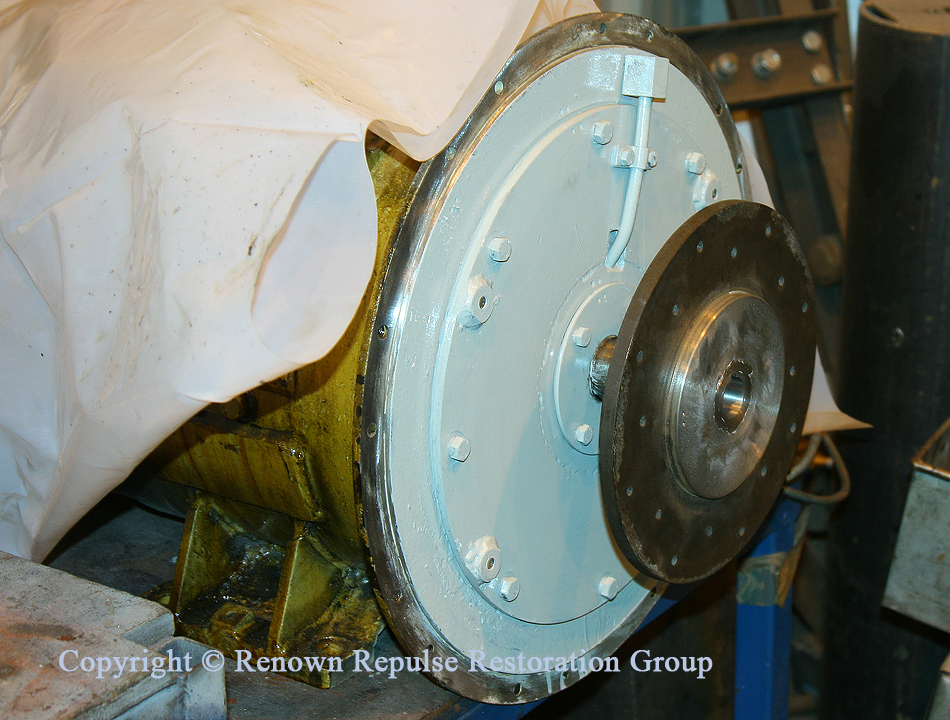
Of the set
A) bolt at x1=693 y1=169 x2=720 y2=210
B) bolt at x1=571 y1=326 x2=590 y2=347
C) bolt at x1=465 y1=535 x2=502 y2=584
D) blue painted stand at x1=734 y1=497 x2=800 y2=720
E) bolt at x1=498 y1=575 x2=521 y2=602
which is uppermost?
bolt at x1=693 y1=169 x2=720 y2=210

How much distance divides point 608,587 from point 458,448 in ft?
1.03

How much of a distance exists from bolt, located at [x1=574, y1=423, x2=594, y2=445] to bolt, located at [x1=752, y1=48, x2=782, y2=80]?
143cm

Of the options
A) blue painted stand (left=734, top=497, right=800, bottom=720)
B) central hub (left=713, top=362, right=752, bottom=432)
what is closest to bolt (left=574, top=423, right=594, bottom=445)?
central hub (left=713, top=362, right=752, bottom=432)

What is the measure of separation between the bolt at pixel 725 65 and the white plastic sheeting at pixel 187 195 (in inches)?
52.8

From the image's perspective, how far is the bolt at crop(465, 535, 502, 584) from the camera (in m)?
0.81

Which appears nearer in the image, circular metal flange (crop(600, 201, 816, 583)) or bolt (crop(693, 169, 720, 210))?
circular metal flange (crop(600, 201, 816, 583))

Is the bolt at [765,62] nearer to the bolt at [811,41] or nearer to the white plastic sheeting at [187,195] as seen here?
the bolt at [811,41]

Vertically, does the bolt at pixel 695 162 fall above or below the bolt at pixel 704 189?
above

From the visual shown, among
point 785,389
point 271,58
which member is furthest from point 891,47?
point 271,58

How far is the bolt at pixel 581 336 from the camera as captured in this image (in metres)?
0.87

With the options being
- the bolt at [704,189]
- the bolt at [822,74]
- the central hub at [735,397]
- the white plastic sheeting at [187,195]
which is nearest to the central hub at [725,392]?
the central hub at [735,397]

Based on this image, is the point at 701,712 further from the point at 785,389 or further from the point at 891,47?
the point at 891,47

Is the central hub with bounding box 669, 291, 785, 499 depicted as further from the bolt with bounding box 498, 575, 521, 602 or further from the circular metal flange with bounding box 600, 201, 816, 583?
the bolt with bounding box 498, 575, 521, 602

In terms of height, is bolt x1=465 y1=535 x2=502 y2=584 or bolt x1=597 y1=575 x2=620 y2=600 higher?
bolt x1=465 y1=535 x2=502 y2=584
